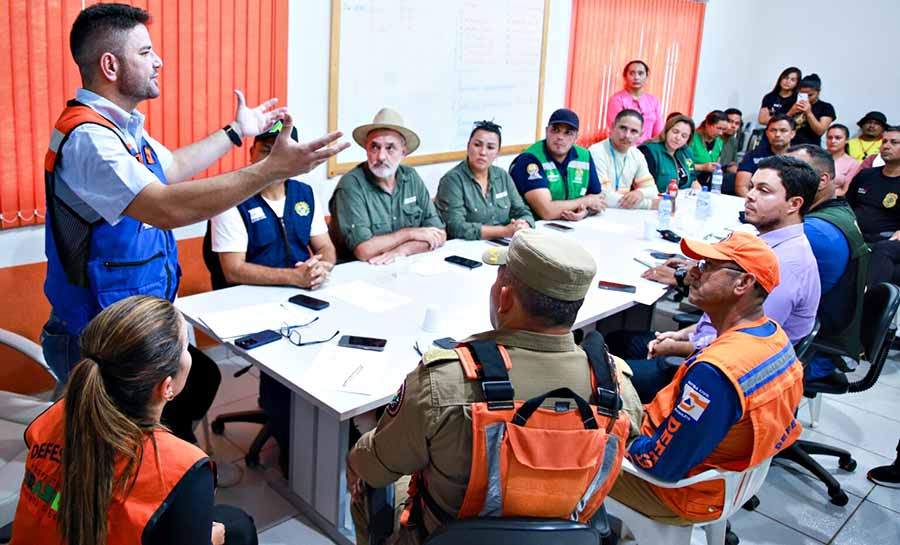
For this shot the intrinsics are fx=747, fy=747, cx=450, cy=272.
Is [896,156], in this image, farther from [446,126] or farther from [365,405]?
[365,405]

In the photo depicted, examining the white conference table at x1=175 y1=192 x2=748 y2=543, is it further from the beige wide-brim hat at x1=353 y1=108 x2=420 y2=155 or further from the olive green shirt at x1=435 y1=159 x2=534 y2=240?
the beige wide-brim hat at x1=353 y1=108 x2=420 y2=155

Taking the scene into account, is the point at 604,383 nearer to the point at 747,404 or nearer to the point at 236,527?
the point at 747,404

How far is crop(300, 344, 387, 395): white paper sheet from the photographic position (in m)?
2.25

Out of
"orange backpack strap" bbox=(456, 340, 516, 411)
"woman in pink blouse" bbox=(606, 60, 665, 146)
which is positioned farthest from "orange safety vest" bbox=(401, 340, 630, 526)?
"woman in pink blouse" bbox=(606, 60, 665, 146)

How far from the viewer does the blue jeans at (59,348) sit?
2.43m

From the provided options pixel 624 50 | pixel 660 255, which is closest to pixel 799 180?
pixel 660 255

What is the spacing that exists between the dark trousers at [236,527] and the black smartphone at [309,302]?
1028 mm

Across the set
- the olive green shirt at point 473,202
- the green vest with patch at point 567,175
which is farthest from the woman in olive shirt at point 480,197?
the green vest with patch at point 567,175

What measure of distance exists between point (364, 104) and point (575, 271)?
362 centimetres

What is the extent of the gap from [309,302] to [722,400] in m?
1.60

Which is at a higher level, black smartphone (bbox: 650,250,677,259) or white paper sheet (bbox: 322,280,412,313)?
black smartphone (bbox: 650,250,677,259)

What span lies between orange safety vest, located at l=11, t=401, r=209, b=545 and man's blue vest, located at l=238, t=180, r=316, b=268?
1731 millimetres

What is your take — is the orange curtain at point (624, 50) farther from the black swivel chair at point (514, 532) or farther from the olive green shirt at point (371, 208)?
the black swivel chair at point (514, 532)

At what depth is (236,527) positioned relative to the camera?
1896 millimetres
